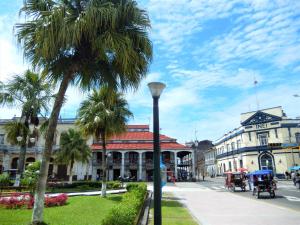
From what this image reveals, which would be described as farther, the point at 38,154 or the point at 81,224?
the point at 38,154

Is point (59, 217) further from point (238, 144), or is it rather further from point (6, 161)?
point (238, 144)

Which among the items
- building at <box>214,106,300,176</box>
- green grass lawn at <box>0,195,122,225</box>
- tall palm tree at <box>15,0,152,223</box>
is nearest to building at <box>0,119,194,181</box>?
building at <box>214,106,300,176</box>

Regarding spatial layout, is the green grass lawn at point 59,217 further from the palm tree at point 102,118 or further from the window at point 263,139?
the window at point 263,139

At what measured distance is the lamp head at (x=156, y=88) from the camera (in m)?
7.62

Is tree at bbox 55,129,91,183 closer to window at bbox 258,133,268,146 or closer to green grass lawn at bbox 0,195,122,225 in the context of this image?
green grass lawn at bbox 0,195,122,225

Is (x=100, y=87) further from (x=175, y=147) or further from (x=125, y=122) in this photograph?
(x=175, y=147)

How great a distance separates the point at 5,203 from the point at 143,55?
1086 cm

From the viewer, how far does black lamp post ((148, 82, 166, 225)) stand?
6.80m

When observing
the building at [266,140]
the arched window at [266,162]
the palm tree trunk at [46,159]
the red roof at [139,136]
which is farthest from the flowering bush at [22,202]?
the arched window at [266,162]

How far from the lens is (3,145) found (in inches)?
1988

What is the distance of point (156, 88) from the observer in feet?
25.1

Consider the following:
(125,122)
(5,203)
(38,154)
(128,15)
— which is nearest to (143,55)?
(128,15)

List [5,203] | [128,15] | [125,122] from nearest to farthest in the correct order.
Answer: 1. [128,15]
2. [5,203]
3. [125,122]

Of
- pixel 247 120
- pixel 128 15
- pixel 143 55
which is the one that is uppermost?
pixel 247 120
